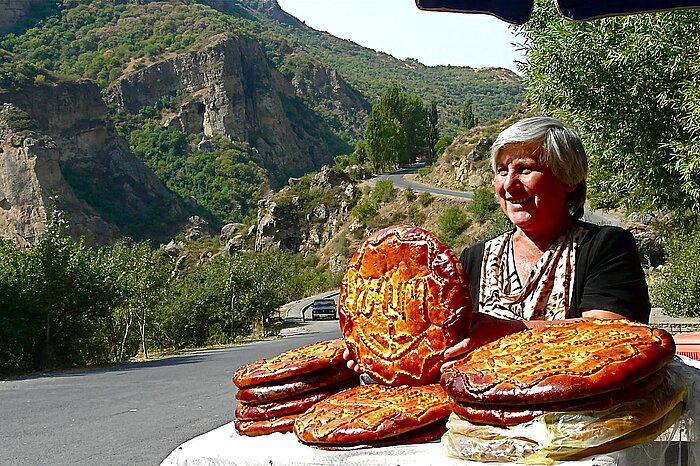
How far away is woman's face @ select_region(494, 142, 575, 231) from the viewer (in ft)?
6.65

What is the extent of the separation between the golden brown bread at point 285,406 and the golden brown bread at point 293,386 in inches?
0.5

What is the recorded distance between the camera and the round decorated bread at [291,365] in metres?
2.02

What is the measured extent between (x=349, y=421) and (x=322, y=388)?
36 cm

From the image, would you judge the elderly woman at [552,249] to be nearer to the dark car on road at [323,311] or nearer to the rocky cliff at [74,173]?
the dark car on road at [323,311]

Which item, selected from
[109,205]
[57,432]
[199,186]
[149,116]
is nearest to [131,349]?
[57,432]

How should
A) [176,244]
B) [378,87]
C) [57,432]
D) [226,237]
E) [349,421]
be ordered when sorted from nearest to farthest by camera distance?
1. [349,421]
2. [57,432]
3. [176,244]
4. [226,237]
5. [378,87]

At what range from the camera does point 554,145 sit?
6.55 ft

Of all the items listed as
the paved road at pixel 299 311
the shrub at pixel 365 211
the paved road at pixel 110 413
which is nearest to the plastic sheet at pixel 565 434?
the paved road at pixel 110 413

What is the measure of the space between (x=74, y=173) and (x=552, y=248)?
8379 cm

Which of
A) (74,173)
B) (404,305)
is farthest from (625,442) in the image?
(74,173)

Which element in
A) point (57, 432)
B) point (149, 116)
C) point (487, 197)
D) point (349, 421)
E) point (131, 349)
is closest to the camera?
point (349, 421)

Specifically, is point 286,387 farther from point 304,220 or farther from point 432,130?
point 432,130

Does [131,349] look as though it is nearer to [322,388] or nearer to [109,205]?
[322,388]

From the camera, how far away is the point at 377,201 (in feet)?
223
